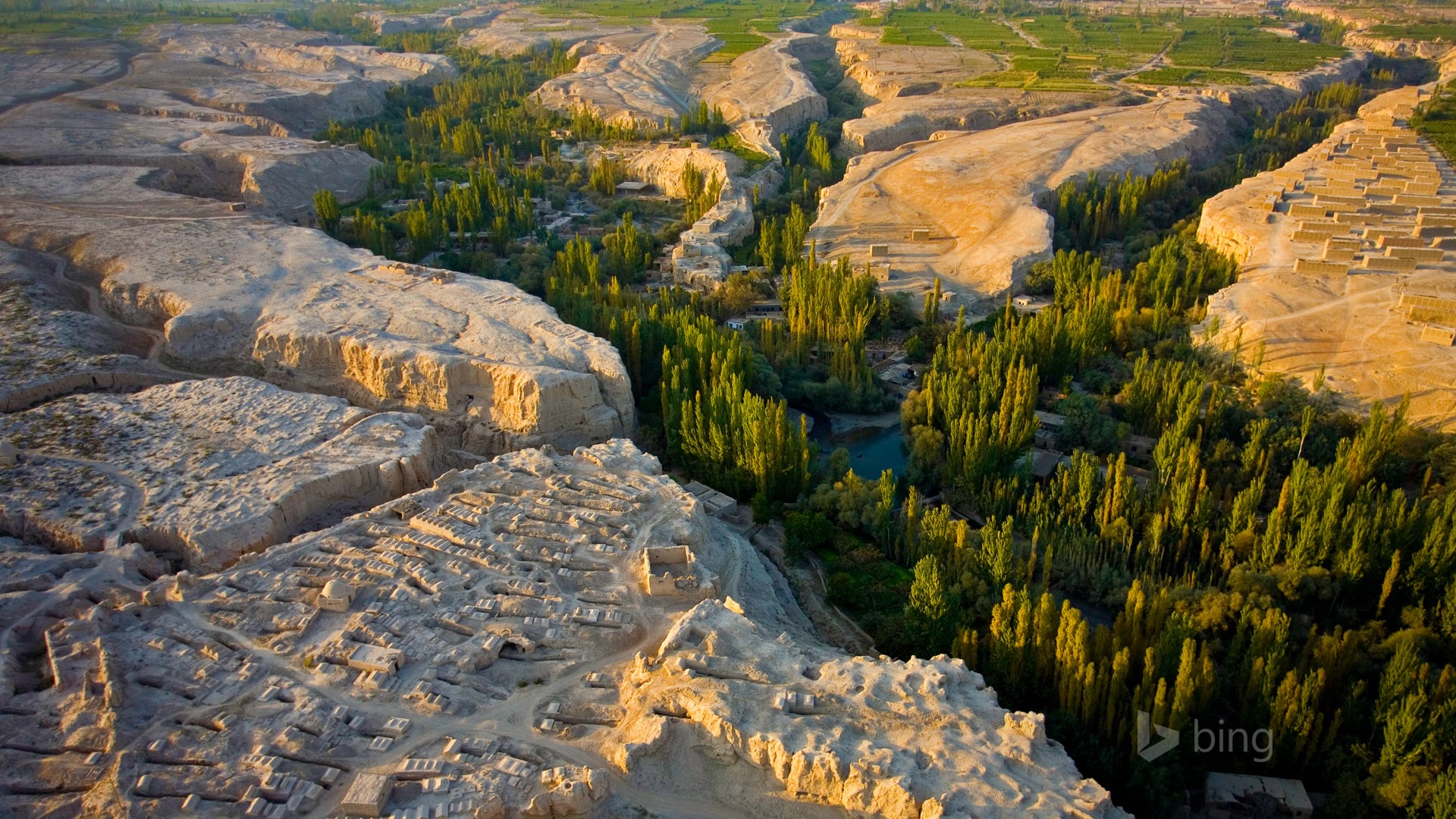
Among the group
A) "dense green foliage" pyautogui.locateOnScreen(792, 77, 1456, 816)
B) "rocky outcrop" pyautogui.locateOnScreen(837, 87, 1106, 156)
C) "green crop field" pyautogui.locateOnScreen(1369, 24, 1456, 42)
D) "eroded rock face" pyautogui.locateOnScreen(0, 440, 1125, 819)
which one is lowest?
"dense green foliage" pyautogui.locateOnScreen(792, 77, 1456, 816)

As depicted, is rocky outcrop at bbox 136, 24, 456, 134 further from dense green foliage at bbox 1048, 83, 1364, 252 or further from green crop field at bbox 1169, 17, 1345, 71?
green crop field at bbox 1169, 17, 1345, 71

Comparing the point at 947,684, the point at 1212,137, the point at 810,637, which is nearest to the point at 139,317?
the point at 810,637

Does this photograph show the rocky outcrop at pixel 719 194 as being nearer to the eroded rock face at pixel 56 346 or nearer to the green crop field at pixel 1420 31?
the eroded rock face at pixel 56 346

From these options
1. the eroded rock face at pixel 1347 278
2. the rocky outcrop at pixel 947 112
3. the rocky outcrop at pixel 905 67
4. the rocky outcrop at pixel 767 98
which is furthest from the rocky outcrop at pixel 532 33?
the eroded rock face at pixel 1347 278

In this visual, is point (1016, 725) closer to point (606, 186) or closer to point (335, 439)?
point (335, 439)

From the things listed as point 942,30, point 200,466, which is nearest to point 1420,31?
point 942,30

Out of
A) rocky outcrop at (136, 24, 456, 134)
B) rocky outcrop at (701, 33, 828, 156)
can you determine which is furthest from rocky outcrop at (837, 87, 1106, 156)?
rocky outcrop at (136, 24, 456, 134)
